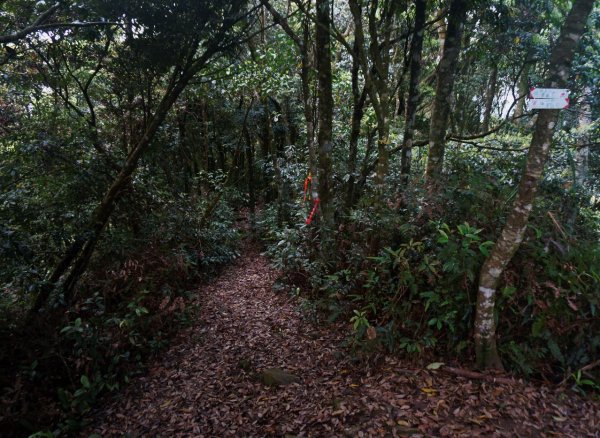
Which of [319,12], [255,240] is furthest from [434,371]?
[255,240]

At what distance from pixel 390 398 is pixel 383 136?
150 inches

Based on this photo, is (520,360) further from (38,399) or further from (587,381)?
(38,399)

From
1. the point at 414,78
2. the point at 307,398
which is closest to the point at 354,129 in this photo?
the point at 414,78

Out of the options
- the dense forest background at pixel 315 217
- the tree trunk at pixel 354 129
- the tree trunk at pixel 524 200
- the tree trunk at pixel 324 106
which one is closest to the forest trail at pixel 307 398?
the dense forest background at pixel 315 217

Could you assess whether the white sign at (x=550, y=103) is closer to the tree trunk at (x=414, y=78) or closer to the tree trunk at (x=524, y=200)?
the tree trunk at (x=524, y=200)

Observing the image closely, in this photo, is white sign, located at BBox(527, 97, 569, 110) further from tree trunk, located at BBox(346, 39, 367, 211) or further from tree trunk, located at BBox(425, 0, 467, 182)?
tree trunk, located at BBox(346, 39, 367, 211)

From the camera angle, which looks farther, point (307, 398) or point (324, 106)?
point (324, 106)

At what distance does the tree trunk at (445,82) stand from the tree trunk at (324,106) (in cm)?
179

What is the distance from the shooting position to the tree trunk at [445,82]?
5691mm

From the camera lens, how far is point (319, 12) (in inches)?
242

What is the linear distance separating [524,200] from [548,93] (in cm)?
98

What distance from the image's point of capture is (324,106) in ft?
21.1

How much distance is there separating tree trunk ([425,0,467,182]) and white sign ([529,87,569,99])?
8.20ft

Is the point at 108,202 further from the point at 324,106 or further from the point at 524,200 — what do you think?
the point at 524,200
